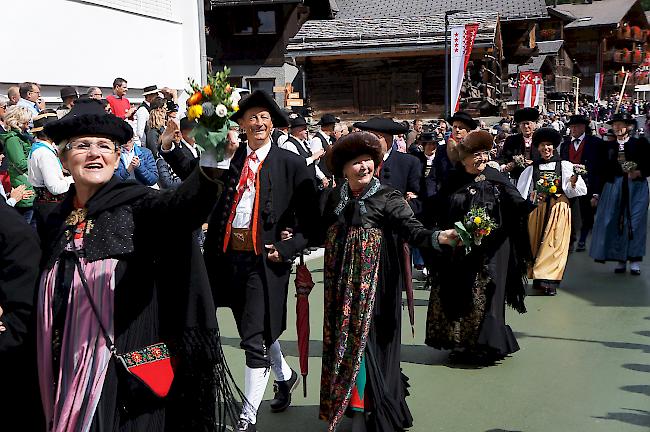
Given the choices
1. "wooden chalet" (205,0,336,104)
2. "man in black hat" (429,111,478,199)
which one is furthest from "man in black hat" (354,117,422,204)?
"wooden chalet" (205,0,336,104)

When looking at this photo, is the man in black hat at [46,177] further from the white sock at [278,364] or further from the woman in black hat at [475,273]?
the woman in black hat at [475,273]

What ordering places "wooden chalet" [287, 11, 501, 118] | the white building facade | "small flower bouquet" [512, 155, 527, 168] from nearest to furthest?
"small flower bouquet" [512, 155, 527, 168] → the white building facade → "wooden chalet" [287, 11, 501, 118]

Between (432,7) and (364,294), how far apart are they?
32585mm

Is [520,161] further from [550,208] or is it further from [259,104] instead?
[259,104]

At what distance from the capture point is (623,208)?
380 inches

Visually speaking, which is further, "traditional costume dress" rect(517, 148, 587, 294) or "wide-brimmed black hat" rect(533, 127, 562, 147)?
"traditional costume dress" rect(517, 148, 587, 294)

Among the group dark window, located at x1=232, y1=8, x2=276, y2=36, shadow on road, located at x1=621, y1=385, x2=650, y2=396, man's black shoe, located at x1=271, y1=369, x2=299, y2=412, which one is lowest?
shadow on road, located at x1=621, y1=385, x2=650, y2=396

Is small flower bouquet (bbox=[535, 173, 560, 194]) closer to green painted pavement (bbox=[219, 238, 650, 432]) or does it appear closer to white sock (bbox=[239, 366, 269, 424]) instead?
green painted pavement (bbox=[219, 238, 650, 432])

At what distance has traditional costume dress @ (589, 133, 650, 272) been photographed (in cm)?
944

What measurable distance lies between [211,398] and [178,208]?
2.82 feet

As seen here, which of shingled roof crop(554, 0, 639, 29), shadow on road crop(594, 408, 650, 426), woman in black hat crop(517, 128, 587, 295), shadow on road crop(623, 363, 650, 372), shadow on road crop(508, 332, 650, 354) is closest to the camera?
shadow on road crop(594, 408, 650, 426)

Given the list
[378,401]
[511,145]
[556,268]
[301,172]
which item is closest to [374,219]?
[301,172]

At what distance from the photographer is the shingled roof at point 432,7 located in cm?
3375

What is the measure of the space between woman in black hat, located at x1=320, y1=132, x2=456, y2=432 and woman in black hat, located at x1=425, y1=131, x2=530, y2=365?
1.56 metres
